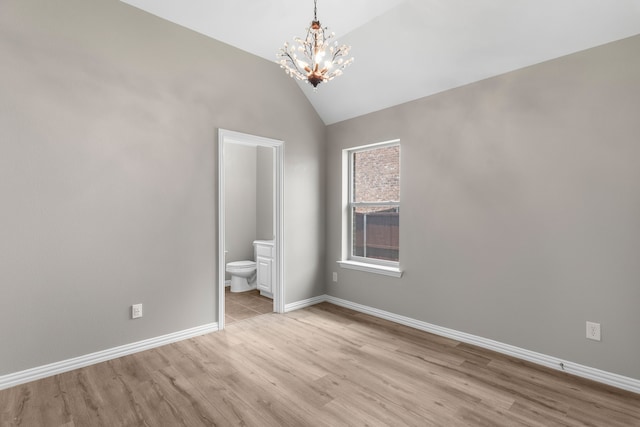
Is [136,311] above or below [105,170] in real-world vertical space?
below

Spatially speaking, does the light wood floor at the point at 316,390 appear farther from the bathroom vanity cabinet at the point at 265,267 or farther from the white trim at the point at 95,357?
the bathroom vanity cabinet at the point at 265,267

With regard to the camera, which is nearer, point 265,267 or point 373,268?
point 373,268

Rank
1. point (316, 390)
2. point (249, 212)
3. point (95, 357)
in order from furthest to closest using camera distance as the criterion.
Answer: point (249, 212) < point (95, 357) < point (316, 390)

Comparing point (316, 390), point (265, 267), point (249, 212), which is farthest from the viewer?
point (249, 212)

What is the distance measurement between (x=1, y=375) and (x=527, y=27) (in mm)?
4699

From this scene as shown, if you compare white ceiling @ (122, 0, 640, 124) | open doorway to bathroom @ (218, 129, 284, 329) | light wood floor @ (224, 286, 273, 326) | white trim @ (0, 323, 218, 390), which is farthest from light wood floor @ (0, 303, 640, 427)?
white ceiling @ (122, 0, 640, 124)

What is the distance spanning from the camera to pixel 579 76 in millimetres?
2541

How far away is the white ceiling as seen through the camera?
Answer: 7.81 ft

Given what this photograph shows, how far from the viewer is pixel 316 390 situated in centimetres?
236

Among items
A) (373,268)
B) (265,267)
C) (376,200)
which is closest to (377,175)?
(376,200)

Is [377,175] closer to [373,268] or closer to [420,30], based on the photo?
[373,268]

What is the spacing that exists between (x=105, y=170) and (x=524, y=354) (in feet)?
13.0

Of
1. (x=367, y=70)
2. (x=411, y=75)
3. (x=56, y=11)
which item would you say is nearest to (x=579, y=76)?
(x=411, y=75)

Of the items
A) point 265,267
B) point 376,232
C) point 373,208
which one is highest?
point 373,208
